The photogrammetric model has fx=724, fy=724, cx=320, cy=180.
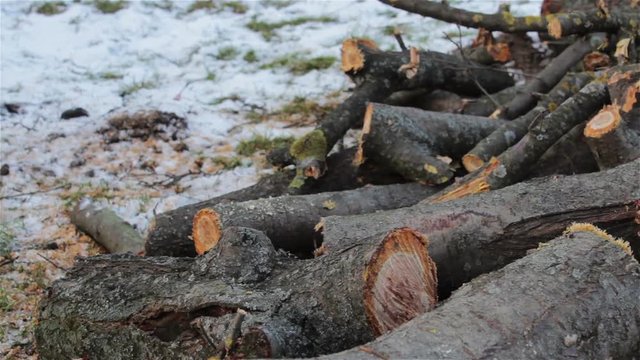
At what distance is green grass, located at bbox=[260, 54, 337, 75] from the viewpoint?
674 centimetres

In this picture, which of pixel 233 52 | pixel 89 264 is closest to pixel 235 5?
pixel 233 52

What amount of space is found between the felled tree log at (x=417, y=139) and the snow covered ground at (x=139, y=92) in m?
1.16

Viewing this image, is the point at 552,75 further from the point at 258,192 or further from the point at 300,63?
the point at 300,63

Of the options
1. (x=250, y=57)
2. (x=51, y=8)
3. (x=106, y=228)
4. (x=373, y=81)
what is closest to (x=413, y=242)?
(x=106, y=228)

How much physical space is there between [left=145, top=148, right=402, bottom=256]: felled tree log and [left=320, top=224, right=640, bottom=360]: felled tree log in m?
1.85

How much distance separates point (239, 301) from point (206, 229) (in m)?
1.10

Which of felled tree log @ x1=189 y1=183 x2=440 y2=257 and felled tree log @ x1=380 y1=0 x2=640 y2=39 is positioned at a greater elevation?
felled tree log @ x1=380 y1=0 x2=640 y2=39

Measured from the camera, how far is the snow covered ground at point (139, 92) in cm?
465

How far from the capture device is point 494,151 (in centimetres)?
425

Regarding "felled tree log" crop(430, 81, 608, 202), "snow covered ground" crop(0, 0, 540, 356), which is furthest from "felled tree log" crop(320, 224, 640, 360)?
"snow covered ground" crop(0, 0, 540, 356)

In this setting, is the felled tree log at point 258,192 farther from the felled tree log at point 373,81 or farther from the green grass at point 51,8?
the green grass at point 51,8

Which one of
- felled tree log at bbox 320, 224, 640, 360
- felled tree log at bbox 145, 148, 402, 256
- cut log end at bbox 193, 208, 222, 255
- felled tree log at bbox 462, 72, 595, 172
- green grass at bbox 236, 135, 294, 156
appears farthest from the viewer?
green grass at bbox 236, 135, 294, 156

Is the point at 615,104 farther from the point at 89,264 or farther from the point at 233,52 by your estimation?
the point at 233,52

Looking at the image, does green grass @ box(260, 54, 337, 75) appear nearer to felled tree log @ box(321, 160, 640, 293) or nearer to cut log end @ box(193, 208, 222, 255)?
cut log end @ box(193, 208, 222, 255)
